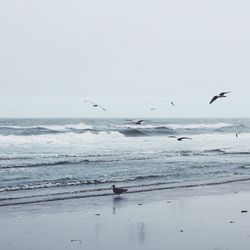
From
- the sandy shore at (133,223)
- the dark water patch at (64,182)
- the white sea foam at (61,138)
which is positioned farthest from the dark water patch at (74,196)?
the white sea foam at (61,138)

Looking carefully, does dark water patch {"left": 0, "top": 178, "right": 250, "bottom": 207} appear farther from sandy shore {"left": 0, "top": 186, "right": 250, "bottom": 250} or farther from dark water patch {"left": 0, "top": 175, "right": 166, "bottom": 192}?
dark water patch {"left": 0, "top": 175, "right": 166, "bottom": 192}

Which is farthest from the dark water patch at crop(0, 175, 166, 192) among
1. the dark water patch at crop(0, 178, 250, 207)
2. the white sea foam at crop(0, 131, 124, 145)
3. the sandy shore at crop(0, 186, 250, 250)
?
the white sea foam at crop(0, 131, 124, 145)

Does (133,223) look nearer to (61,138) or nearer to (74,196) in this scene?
(74,196)

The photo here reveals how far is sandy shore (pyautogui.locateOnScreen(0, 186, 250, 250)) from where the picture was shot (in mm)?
10950

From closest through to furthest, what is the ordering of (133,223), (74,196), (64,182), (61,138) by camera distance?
(133,223) → (74,196) → (64,182) → (61,138)

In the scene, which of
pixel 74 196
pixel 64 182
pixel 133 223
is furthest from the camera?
pixel 64 182

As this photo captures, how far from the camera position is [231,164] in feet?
98.4

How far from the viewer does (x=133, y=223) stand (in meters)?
13.0

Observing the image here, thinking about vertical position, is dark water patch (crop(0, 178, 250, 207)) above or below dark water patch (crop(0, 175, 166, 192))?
above

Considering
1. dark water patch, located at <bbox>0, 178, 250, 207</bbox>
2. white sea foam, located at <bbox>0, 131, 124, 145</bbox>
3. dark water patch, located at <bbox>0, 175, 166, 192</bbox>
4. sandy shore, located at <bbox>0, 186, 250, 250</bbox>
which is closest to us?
sandy shore, located at <bbox>0, 186, 250, 250</bbox>

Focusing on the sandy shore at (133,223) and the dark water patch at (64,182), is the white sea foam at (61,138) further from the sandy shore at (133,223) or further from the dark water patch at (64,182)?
the sandy shore at (133,223)

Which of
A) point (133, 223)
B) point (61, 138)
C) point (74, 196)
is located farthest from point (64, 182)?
point (61, 138)

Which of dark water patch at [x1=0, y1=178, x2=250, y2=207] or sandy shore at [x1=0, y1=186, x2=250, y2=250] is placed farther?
dark water patch at [x1=0, y1=178, x2=250, y2=207]

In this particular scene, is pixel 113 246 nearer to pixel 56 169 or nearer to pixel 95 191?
pixel 95 191
